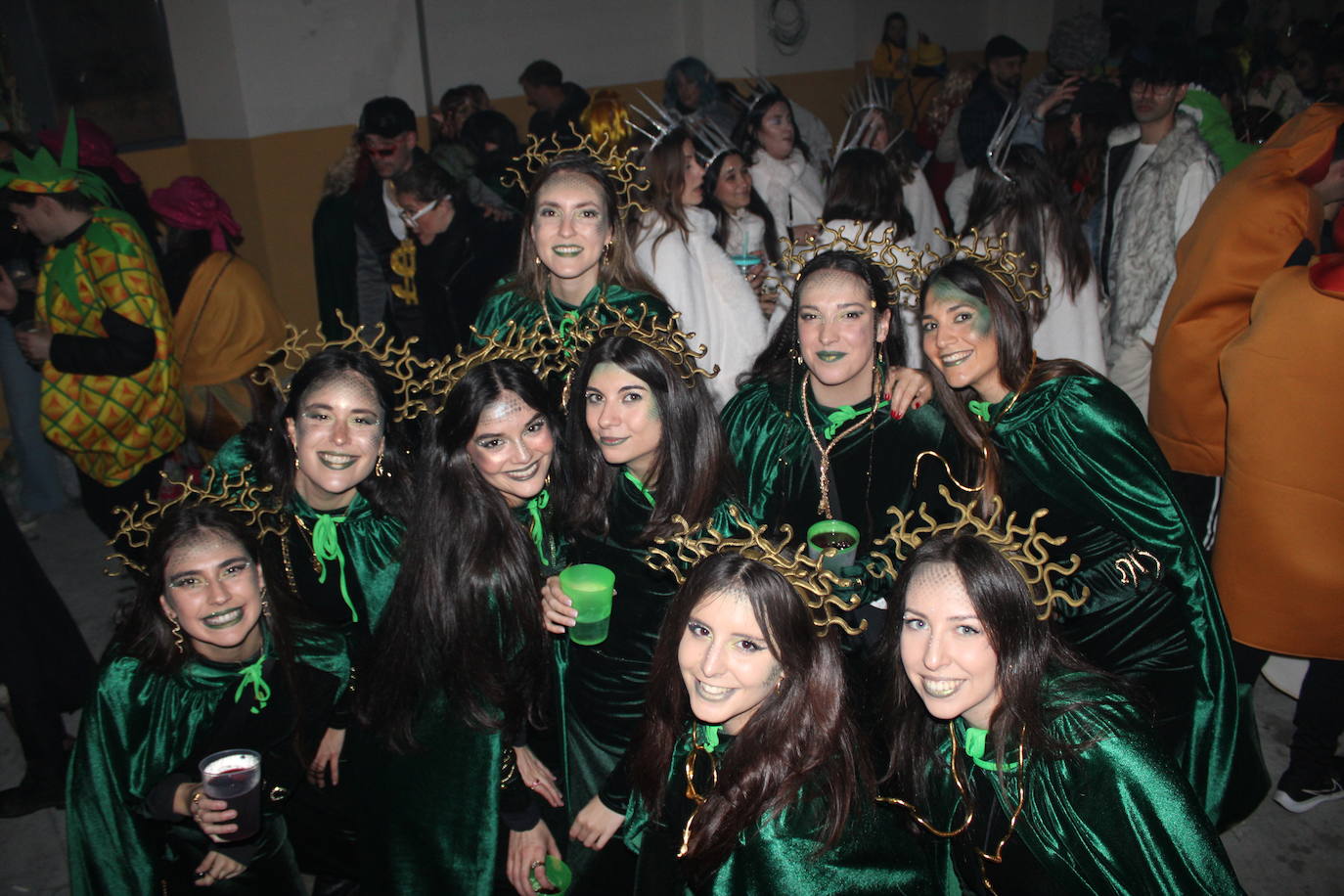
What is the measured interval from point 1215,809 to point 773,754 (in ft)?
5.25

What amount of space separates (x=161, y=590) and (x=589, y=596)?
107 centimetres

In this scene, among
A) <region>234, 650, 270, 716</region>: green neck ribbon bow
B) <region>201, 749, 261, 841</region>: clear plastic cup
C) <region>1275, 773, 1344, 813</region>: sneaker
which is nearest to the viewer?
<region>201, 749, 261, 841</region>: clear plastic cup

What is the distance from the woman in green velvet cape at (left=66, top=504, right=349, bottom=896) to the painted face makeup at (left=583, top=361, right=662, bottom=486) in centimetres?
96

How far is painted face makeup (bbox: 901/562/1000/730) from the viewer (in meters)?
1.96

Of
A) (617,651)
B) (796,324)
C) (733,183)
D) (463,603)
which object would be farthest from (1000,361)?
(733,183)

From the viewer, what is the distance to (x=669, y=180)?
4480 millimetres

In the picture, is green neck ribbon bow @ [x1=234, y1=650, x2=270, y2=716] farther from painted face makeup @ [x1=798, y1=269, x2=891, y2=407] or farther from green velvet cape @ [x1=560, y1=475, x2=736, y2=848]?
painted face makeup @ [x1=798, y1=269, x2=891, y2=407]

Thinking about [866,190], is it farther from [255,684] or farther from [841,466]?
[255,684]

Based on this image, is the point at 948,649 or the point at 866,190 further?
the point at 866,190

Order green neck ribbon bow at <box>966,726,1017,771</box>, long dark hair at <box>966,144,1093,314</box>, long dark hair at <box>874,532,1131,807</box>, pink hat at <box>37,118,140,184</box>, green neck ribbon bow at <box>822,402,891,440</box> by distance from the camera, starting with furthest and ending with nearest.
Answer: pink hat at <box>37,118,140,184</box> < long dark hair at <box>966,144,1093,314</box> < green neck ribbon bow at <box>822,402,891,440</box> < green neck ribbon bow at <box>966,726,1017,771</box> < long dark hair at <box>874,532,1131,807</box>

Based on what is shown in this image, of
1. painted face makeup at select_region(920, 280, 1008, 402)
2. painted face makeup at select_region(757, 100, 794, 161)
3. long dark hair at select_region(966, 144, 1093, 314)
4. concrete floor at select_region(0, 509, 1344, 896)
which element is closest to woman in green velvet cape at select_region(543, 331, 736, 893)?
painted face makeup at select_region(920, 280, 1008, 402)

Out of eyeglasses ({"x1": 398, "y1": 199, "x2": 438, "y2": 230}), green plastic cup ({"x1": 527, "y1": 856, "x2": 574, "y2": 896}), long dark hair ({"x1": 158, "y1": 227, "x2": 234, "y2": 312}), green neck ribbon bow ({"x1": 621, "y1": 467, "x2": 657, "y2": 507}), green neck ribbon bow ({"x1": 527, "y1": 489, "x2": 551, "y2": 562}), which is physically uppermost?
eyeglasses ({"x1": 398, "y1": 199, "x2": 438, "y2": 230})

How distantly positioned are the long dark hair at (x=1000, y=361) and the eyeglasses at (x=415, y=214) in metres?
2.77

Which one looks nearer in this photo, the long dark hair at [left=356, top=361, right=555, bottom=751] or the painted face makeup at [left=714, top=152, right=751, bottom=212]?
the long dark hair at [left=356, top=361, right=555, bottom=751]
